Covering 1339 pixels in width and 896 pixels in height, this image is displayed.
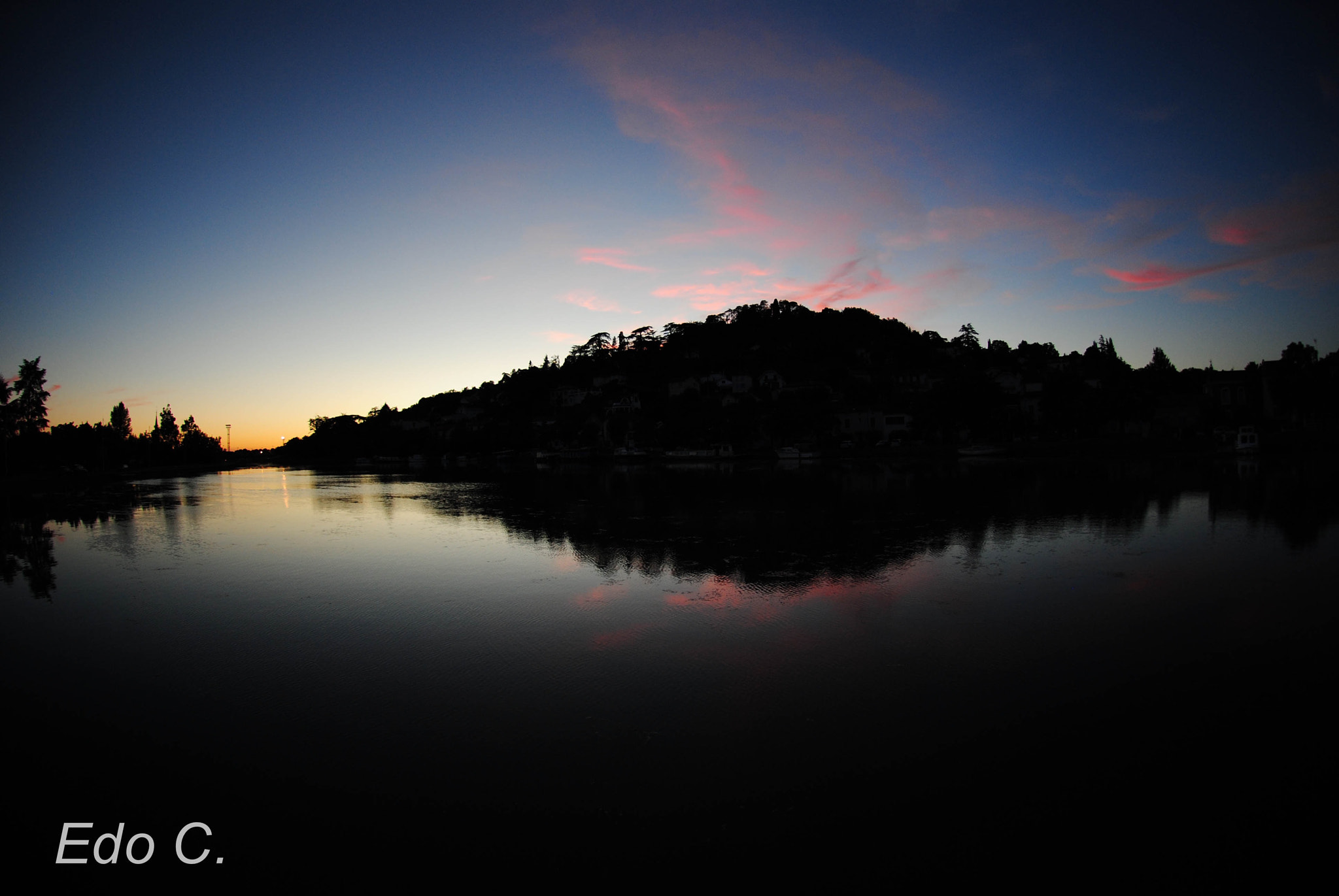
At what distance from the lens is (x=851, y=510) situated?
21.7 meters

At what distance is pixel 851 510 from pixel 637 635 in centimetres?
1453

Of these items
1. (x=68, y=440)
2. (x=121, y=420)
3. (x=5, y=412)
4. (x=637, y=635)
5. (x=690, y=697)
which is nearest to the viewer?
(x=690, y=697)

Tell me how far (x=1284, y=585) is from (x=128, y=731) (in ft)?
50.4

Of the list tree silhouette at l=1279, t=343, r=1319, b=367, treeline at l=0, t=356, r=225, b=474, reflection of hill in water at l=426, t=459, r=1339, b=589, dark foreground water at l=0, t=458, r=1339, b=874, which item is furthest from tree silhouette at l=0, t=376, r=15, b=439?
tree silhouette at l=1279, t=343, r=1319, b=367

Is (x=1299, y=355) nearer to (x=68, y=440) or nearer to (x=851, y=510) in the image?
(x=851, y=510)

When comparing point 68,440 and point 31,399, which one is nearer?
point 31,399

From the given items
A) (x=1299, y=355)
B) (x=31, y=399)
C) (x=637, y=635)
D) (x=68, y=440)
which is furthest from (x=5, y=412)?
(x=1299, y=355)

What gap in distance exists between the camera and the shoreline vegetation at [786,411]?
63.2 meters

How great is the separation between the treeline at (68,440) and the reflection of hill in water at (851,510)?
4628 centimetres

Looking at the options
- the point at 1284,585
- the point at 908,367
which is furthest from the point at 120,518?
the point at 908,367

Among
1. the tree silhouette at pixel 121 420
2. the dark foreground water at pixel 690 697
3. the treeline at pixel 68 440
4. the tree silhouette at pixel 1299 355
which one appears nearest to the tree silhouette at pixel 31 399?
the treeline at pixel 68 440

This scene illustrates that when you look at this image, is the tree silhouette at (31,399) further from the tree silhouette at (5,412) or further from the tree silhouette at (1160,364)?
the tree silhouette at (1160,364)

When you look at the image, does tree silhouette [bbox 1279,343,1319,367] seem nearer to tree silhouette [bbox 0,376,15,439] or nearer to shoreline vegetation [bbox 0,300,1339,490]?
shoreline vegetation [bbox 0,300,1339,490]

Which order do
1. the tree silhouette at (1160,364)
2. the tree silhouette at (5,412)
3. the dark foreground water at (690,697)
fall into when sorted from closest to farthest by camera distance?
the dark foreground water at (690,697)
the tree silhouette at (5,412)
the tree silhouette at (1160,364)
